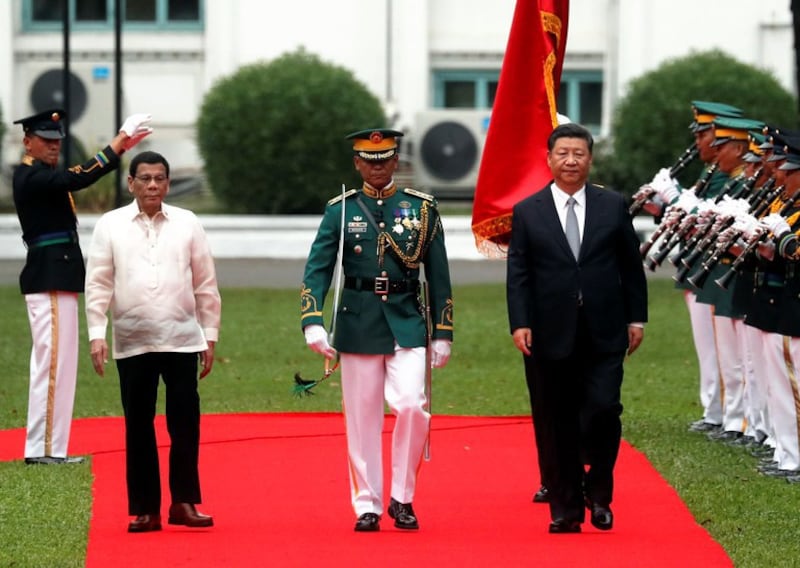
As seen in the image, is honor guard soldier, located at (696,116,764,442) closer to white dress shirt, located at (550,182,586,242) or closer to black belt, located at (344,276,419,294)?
white dress shirt, located at (550,182,586,242)

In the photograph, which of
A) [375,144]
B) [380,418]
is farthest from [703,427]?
[375,144]

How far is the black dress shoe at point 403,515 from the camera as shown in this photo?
945cm

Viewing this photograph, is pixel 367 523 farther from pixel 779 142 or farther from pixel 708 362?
pixel 708 362

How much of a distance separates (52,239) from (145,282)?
2.28 metres

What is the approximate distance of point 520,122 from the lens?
11203mm

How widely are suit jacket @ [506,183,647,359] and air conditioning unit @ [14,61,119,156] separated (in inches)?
934

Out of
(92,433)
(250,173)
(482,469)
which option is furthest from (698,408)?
(250,173)

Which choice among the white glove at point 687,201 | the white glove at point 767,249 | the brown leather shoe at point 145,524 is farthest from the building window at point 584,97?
the brown leather shoe at point 145,524

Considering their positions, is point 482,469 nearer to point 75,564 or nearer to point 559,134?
point 559,134

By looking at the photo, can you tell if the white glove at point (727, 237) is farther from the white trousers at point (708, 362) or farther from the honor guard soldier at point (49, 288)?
the honor guard soldier at point (49, 288)

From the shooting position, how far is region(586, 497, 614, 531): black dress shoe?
9.31 metres

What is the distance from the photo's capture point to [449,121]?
3334 centimetres

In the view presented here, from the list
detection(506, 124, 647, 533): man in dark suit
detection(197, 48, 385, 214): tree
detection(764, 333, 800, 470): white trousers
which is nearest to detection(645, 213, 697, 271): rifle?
detection(764, 333, 800, 470): white trousers

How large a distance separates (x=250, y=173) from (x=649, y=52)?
7.55 m
